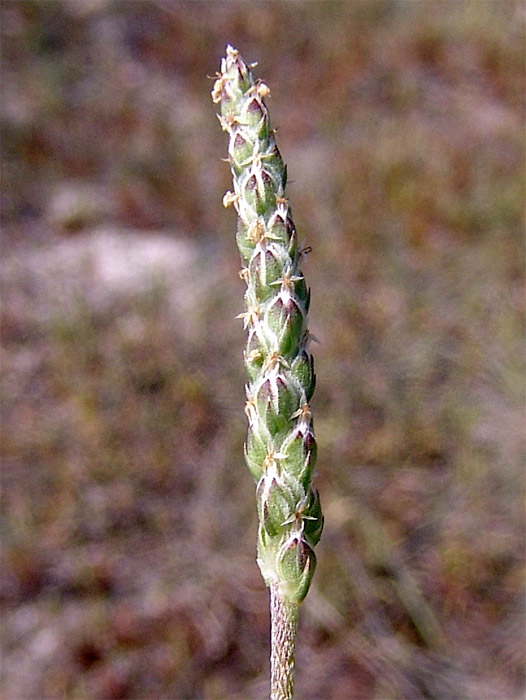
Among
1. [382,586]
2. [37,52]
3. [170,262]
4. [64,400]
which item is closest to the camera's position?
[382,586]

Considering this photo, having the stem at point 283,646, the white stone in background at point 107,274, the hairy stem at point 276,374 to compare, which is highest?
the white stone in background at point 107,274

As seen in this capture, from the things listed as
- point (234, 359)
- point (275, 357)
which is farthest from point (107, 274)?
point (275, 357)

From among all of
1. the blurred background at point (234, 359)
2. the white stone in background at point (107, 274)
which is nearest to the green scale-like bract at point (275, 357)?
the blurred background at point (234, 359)

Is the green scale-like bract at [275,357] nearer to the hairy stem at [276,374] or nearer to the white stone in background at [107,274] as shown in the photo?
the hairy stem at [276,374]

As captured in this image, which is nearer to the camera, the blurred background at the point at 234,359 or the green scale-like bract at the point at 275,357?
the green scale-like bract at the point at 275,357

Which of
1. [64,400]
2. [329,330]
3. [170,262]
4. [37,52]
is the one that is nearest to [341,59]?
[37,52]

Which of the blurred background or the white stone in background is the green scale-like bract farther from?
the white stone in background

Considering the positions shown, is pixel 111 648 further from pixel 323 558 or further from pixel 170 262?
pixel 170 262
